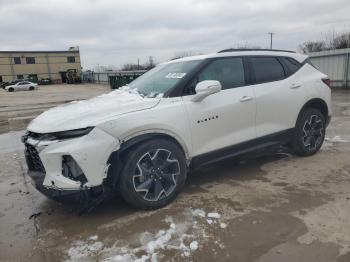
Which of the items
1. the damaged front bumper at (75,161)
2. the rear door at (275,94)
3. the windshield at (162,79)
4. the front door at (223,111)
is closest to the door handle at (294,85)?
the rear door at (275,94)

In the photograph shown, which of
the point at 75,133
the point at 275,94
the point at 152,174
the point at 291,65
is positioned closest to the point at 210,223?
the point at 152,174

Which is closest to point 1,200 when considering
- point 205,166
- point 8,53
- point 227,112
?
point 205,166

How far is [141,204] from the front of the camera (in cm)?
381

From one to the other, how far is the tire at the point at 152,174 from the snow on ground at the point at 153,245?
0.41 m

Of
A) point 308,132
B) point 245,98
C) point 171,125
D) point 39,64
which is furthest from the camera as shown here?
point 39,64

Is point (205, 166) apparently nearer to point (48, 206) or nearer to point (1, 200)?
point (48, 206)

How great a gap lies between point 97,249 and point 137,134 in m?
1.20

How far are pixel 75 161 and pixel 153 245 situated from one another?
1079 mm

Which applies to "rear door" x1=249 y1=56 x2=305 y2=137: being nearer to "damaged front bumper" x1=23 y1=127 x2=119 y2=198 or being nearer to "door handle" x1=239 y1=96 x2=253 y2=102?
"door handle" x1=239 y1=96 x2=253 y2=102

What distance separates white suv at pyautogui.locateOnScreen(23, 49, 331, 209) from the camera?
349 cm

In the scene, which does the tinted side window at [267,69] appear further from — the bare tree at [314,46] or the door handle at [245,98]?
the bare tree at [314,46]

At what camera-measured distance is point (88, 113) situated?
3713 mm

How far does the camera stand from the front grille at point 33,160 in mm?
3644

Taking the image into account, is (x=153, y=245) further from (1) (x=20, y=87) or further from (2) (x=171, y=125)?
(1) (x=20, y=87)
